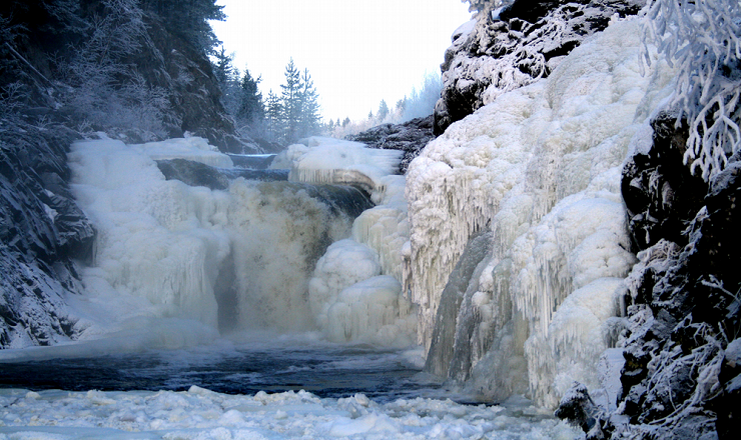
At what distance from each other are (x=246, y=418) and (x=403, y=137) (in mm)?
16251

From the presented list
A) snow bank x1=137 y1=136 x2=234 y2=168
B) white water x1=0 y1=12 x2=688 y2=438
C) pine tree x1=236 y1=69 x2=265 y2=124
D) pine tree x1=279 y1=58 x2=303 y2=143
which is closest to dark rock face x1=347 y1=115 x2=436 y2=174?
white water x1=0 y1=12 x2=688 y2=438

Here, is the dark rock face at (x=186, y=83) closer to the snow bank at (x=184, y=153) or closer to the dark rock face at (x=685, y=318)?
the snow bank at (x=184, y=153)

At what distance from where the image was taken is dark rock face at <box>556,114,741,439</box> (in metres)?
3.00

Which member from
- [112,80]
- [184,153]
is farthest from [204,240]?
[112,80]

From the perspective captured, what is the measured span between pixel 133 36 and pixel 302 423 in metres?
22.1

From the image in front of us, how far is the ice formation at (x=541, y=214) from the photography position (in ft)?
17.8

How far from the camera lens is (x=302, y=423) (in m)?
5.27

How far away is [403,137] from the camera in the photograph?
2089 cm

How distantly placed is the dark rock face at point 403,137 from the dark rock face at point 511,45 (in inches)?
201

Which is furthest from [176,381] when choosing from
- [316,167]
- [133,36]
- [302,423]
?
[133,36]

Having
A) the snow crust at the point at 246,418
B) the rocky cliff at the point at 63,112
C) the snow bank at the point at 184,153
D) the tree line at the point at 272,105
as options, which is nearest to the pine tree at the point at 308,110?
the tree line at the point at 272,105

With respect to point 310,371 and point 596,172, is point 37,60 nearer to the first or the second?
point 310,371

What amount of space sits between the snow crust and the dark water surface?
51.9 inches

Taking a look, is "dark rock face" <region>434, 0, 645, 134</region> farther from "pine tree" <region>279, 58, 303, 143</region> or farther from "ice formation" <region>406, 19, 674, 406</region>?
"pine tree" <region>279, 58, 303, 143</region>
